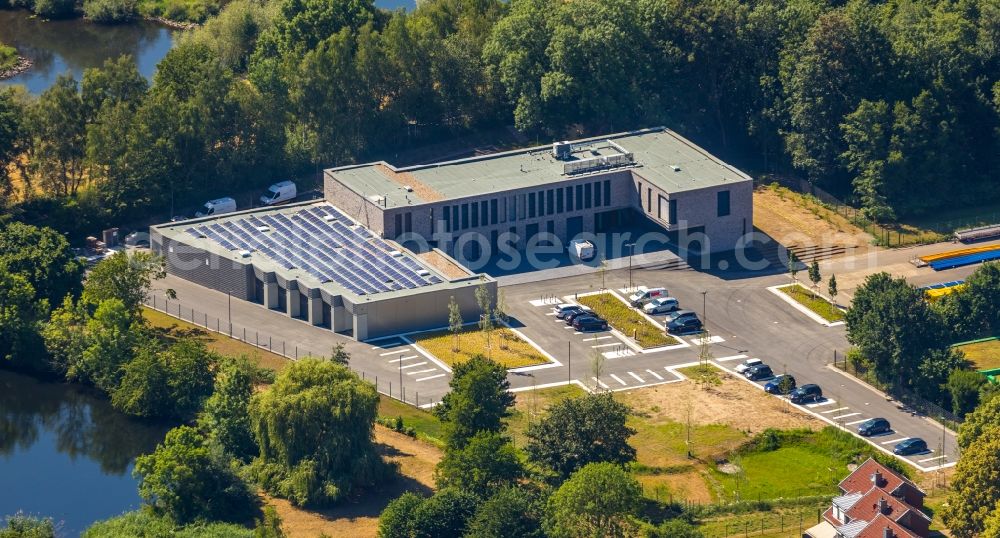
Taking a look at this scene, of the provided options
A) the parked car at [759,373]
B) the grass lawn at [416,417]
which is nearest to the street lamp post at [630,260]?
the parked car at [759,373]

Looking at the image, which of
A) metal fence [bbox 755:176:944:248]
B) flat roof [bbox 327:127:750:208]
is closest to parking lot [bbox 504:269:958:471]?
flat roof [bbox 327:127:750:208]

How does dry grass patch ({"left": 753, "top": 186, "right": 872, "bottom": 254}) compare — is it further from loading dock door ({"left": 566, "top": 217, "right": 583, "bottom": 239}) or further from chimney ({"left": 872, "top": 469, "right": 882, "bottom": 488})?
chimney ({"left": 872, "top": 469, "right": 882, "bottom": 488})

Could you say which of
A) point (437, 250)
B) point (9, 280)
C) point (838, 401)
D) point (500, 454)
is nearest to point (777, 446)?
point (838, 401)

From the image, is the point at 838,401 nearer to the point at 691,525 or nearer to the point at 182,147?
the point at 691,525

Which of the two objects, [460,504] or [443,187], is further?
[443,187]

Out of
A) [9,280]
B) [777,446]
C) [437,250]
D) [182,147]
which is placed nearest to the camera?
[777,446]
